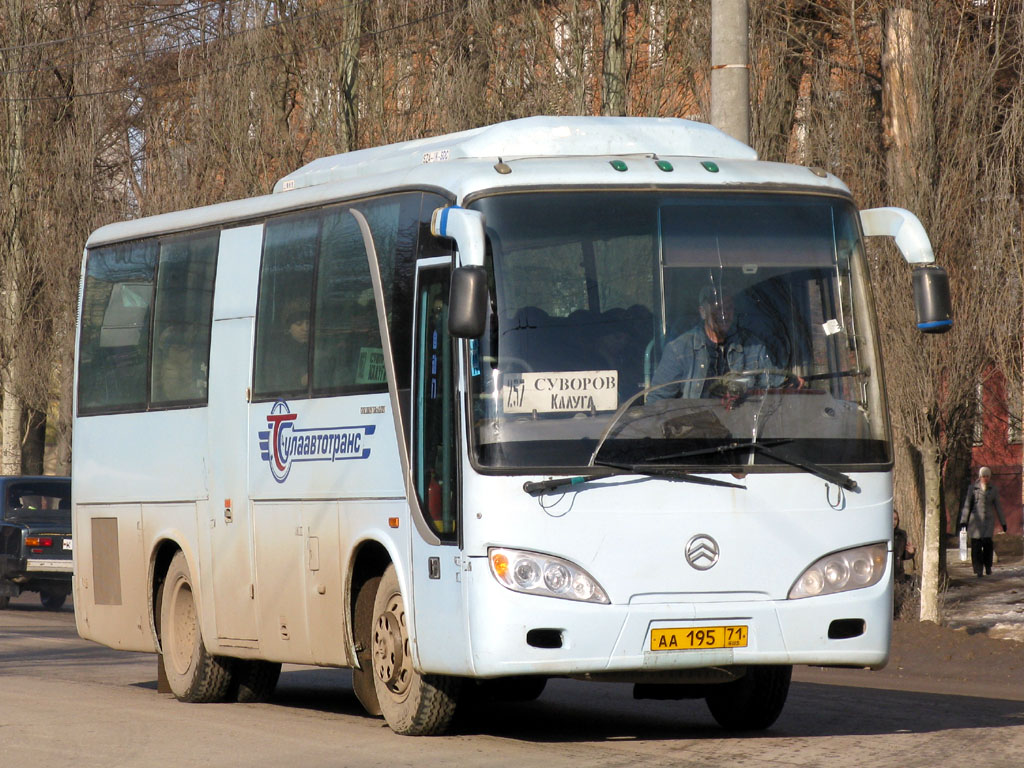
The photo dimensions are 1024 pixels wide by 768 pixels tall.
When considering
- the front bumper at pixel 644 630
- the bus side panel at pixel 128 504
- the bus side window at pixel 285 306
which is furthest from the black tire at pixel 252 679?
the front bumper at pixel 644 630

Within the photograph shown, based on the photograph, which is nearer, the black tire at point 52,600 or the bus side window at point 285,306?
the bus side window at point 285,306

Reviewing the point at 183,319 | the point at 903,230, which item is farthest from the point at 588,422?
the point at 183,319

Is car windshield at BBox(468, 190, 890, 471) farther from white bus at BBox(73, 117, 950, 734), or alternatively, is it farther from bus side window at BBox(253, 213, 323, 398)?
bus side window at BBox(253, 213, 323, 398)

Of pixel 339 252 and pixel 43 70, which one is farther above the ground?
pixel 43 70

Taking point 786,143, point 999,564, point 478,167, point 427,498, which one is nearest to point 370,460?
point 427,498

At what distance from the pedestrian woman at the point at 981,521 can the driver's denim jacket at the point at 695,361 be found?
17270 mm

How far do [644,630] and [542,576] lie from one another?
0.58m

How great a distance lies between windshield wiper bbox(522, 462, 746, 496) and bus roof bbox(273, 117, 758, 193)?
6.31ft

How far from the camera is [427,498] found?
983cm

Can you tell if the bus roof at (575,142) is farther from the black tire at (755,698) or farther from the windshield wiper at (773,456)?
the black tire at (755,698)

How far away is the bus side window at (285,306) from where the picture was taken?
11.4m

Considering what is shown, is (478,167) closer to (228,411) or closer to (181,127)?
(228,411)

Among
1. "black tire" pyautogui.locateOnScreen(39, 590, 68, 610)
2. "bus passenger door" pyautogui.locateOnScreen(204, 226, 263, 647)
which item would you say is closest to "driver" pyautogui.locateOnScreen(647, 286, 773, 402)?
"bus passenger door" pyautogui.locateOnScreen(204, 226, 263, 647)

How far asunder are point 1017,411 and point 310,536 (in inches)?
433
